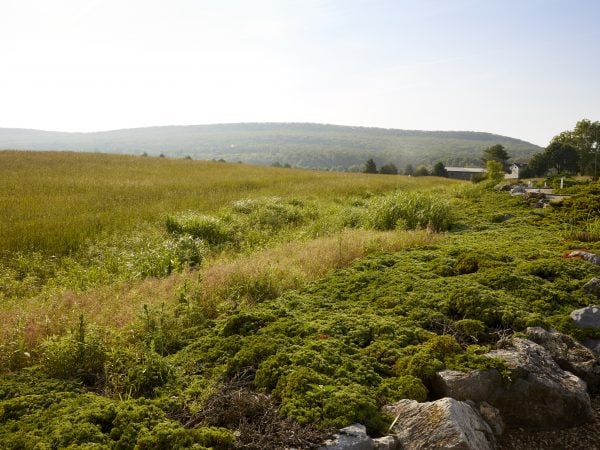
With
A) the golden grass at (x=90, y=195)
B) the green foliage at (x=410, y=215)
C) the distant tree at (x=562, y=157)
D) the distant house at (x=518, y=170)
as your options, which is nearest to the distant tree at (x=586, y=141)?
the distant tree at (x=562, y=157)

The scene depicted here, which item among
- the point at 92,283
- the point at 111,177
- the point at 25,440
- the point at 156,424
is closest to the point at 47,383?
the point at 25,440

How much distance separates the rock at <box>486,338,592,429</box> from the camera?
12.9 feet

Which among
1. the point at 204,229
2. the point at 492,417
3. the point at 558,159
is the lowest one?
the point at 492,417

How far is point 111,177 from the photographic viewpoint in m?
23.0

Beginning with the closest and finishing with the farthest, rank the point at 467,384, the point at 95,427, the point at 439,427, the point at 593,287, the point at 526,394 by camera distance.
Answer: the point at 95,427, the point at 439,427, the point at 467,384, the point at 526,394, the point at 593,287

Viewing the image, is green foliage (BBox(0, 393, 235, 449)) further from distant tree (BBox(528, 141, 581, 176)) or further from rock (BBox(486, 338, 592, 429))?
distant tree (BBox(528, 141, 581, 176))

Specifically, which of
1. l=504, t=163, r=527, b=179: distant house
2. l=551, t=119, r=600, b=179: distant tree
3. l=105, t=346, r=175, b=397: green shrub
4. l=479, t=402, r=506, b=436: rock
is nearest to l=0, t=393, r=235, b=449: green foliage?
l=105, t=346, r=175, b=397: green shrub

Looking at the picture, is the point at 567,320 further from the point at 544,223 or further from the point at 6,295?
the point at 6,295

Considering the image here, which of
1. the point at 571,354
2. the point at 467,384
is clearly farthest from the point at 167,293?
the point at 571,354

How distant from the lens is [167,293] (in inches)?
235

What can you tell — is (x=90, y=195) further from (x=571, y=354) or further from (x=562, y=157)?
(x=562, y=157)

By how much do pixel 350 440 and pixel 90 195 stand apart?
15.6 meters

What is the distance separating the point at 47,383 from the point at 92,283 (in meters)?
4.10

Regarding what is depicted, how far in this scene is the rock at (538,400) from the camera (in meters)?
3.93
